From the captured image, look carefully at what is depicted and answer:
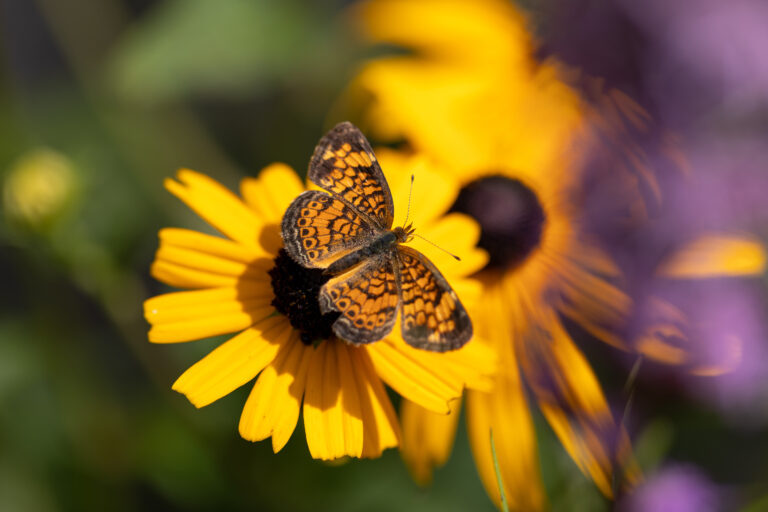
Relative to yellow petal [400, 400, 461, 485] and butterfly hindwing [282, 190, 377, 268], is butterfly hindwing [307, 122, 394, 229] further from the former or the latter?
yellow petal [400, 400, 461, 485]

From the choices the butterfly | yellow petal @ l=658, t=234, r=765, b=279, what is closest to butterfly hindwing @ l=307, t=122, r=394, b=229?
the butterfly

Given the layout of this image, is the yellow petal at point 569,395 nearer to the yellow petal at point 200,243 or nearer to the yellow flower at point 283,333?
the yellow flower at point 283,333

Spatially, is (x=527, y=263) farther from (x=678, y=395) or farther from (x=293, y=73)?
(x=293, y=73)

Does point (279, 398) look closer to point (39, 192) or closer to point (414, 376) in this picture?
point (414, 376)

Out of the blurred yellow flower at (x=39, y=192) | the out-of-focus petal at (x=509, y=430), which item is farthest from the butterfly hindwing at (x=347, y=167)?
the blurred yellow flower at (x=39, y=192)

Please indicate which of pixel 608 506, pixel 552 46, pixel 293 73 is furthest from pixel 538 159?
pixel 293 73
